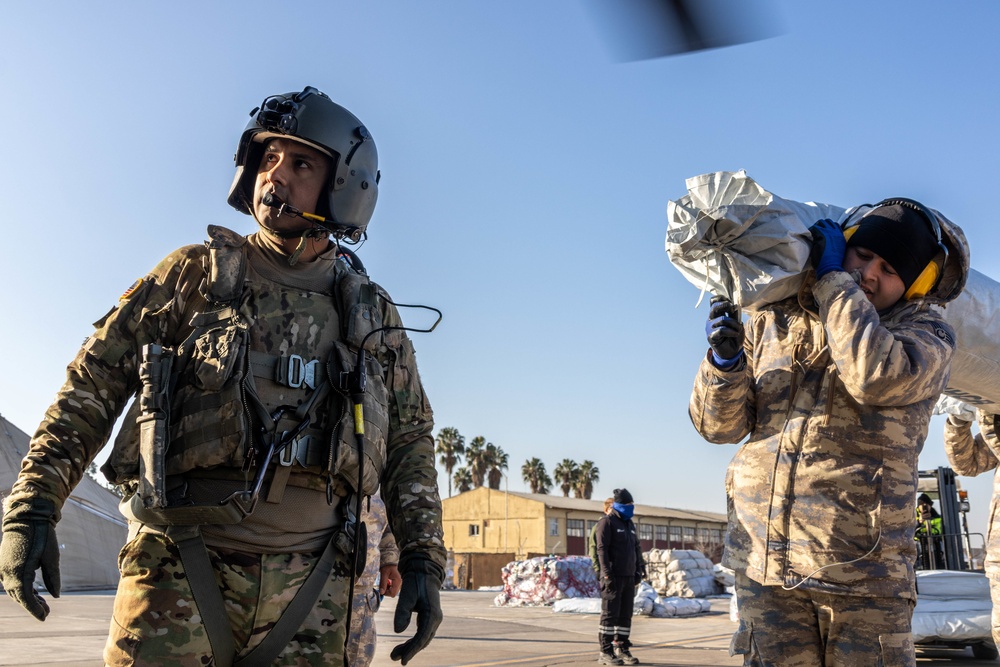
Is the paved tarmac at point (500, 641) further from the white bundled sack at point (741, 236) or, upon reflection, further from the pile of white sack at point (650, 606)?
the white bundled sack at point (741, 236)

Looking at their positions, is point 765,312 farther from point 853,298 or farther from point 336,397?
point 336,397

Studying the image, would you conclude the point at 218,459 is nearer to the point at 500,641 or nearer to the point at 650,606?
the point at 500,641

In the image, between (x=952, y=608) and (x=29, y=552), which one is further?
(x=952, y=608)

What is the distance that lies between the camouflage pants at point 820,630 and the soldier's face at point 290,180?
2.01m

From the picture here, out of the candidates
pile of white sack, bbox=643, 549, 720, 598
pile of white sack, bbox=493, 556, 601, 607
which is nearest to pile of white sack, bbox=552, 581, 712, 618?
pile of white sack, bbox=493, 556, 601, 607

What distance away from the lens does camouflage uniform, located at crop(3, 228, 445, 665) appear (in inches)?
83.0

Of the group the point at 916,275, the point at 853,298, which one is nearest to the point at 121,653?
the point at 853,298

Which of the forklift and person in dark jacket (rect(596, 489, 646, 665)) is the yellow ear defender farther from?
person in dark jacket (rect(596, 489, 646, 665))

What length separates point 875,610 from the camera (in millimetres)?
2910

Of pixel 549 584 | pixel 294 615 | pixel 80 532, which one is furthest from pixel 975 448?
pixel 80 532

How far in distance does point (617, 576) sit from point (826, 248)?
21.8 ft

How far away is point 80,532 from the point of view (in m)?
22.5

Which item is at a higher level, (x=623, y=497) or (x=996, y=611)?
(x=623, y=497)

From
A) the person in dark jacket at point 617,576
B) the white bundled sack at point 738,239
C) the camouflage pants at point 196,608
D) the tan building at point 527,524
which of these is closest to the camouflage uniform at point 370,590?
the camouflage pants at point 196,608
